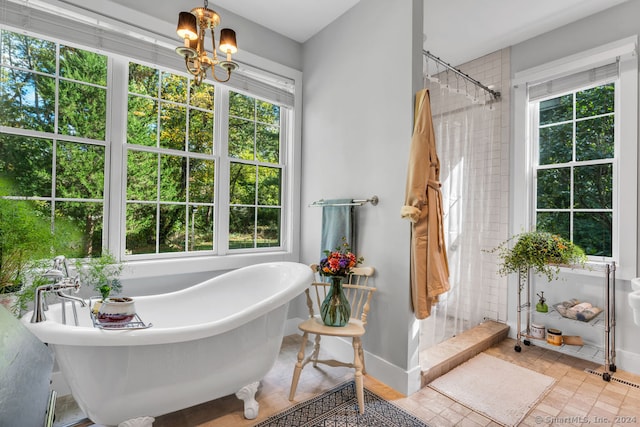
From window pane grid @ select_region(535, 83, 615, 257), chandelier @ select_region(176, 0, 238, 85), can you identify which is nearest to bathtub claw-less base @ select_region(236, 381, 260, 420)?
chandelier @ select_region(176, 0, 238, 85)

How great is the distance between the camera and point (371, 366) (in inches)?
91.7

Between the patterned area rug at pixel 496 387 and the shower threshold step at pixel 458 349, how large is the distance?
0.17 feet

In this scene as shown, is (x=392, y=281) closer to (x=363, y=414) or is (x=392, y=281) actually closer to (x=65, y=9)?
(x=363, y=414)

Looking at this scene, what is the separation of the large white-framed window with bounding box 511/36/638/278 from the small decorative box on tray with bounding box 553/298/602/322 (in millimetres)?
345

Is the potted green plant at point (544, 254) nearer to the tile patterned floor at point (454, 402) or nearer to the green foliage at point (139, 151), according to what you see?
the tile patterned floor at point (454, 402)

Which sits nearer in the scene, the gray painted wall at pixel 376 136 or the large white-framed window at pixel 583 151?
the gray painted wall at pixel 376 136

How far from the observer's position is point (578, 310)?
2559 millimetres

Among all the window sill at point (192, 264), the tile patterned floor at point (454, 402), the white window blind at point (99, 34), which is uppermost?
the white window blind at point (99, 34)

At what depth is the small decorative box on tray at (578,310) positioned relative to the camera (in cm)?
252

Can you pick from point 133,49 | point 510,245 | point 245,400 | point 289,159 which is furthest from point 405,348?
point 133,49

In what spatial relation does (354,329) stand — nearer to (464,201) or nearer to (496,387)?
(496,387)

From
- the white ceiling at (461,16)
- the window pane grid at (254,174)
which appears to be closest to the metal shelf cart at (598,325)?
the white ceiling at (461,16)

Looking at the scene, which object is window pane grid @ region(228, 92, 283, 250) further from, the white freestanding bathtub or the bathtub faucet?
the bathtub faucet

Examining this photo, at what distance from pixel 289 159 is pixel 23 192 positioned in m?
2.02
